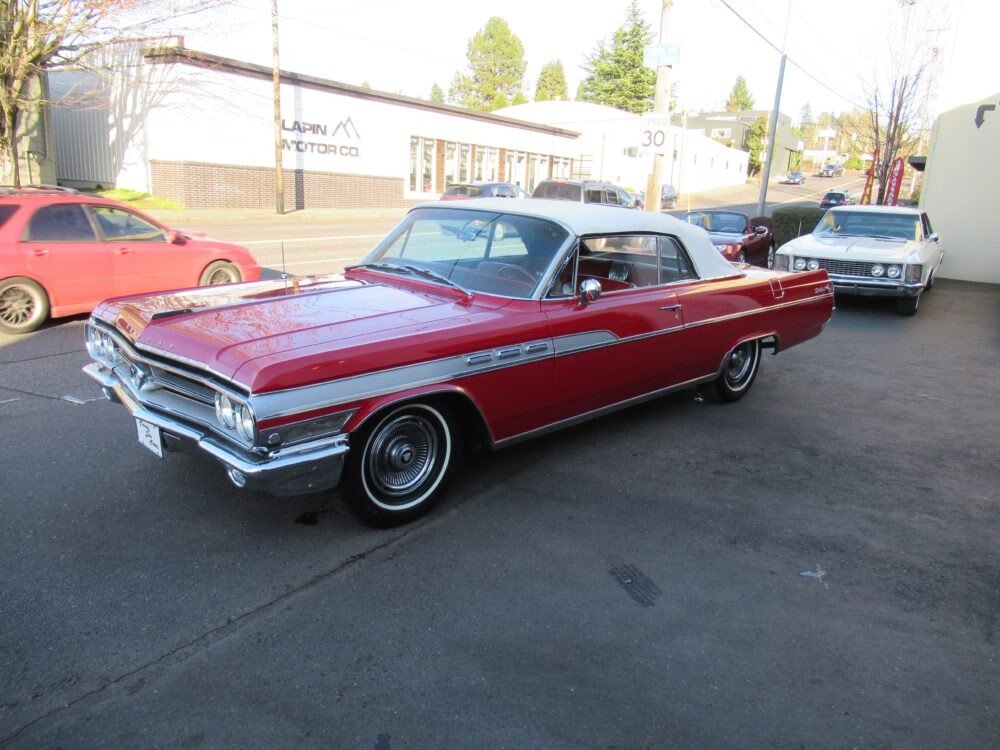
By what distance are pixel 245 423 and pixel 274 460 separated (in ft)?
0.68

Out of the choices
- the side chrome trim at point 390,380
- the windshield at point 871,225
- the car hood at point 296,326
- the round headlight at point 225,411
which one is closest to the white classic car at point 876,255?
the windshield at point 871,225

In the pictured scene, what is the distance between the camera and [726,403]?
6379mm

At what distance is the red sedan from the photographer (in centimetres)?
739

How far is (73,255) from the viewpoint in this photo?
7.64 m

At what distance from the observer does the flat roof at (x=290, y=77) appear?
23.3 meters

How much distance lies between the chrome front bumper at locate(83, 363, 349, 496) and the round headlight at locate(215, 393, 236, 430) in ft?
0.31

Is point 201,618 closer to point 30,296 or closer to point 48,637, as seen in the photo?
point 48,637

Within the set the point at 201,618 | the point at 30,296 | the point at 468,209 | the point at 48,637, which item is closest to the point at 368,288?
the point at 468,209

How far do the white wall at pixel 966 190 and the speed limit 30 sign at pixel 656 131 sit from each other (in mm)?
7179

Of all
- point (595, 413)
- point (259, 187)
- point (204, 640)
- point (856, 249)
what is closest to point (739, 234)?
point (856, 249)

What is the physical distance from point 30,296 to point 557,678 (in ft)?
23.8

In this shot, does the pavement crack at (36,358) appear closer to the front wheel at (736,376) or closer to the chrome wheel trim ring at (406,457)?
the chrome wheel trim ring at (406,457)

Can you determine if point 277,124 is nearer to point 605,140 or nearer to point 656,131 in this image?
point 656,131

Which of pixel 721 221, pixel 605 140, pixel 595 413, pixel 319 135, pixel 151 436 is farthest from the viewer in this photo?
pixel 605 140
